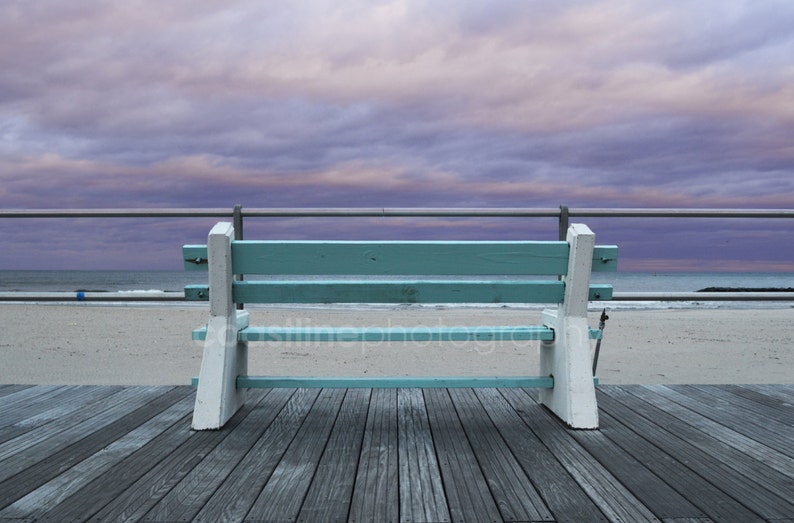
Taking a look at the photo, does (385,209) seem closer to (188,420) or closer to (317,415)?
(317,415)

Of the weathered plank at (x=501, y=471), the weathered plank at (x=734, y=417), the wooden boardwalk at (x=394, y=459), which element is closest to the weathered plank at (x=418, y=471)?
the wooden boardwalk at (x=394, y=459)

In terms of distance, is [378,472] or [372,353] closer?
[378,472]

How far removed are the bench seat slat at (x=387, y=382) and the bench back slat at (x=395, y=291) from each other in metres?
0.36

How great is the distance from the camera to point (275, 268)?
220 centimetres

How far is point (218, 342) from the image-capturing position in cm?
222

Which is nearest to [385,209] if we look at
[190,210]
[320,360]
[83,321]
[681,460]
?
[190,210]

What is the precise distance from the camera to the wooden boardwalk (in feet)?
4.82

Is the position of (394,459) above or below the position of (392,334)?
below

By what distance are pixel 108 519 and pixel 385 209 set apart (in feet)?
8.25

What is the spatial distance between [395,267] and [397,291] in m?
0.10

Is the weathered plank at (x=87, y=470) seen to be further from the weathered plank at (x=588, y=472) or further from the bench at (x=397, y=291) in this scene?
the weathered plank at (x=588, y=472)

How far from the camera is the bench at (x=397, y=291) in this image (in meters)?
2.14

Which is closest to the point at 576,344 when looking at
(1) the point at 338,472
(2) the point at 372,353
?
(1) the point at 338,472

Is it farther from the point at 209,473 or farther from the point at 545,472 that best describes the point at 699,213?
the point at 209,473
